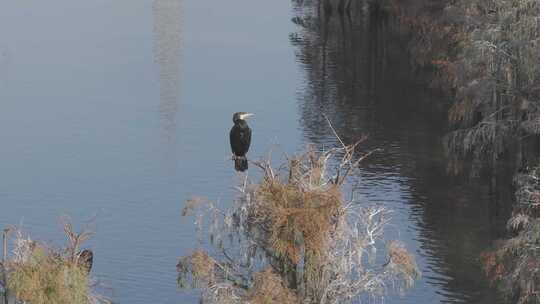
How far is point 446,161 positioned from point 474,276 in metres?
11.5

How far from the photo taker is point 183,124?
46.6 metres

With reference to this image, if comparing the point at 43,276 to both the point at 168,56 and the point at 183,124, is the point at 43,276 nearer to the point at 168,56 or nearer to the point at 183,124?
the point at 183,124

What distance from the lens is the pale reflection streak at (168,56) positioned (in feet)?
157

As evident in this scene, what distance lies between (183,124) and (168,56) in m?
14.2

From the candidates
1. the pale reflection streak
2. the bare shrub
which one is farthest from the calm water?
the bare shrub

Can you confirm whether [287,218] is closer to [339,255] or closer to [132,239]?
[339,255]

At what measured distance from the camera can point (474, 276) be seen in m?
29.8

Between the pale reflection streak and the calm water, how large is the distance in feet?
0.44

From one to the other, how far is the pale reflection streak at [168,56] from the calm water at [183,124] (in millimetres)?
134

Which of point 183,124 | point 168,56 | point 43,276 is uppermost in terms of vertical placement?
point 43,276

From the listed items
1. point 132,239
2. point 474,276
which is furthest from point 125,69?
point 474,276

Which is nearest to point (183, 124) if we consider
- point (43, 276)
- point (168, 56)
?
point (168, 56)

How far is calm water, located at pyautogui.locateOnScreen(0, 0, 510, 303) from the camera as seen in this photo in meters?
32.6

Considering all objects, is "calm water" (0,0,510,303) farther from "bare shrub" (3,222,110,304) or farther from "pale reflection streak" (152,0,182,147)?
"bare shrub" (3,222,110,304)
